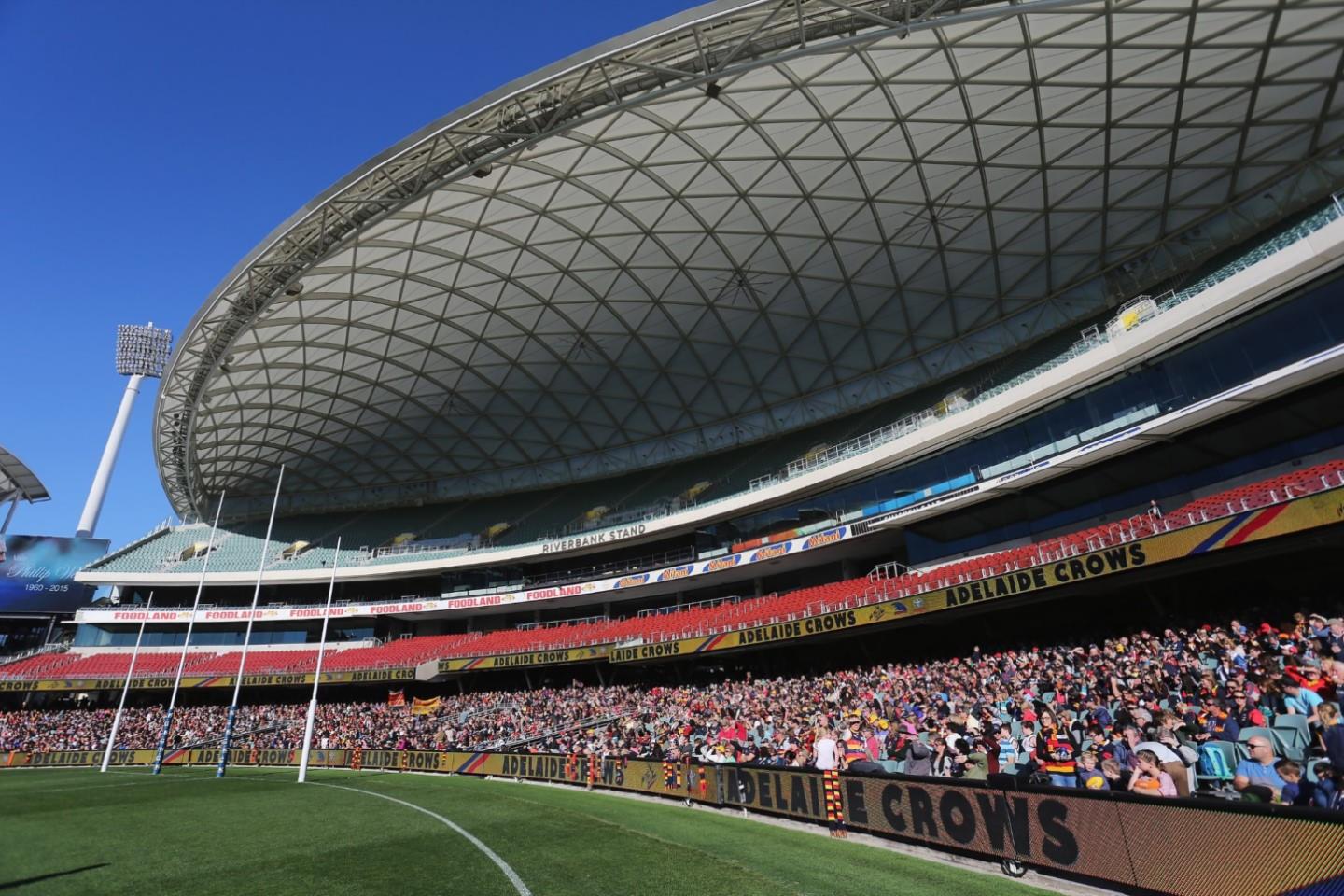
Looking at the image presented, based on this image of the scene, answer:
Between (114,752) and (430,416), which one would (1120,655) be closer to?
(430,416)

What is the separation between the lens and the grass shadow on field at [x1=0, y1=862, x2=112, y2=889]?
28.5 ft

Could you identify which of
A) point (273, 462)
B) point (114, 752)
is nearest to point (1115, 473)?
point (114, 752)

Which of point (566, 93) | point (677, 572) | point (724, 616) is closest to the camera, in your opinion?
point (566, 93)

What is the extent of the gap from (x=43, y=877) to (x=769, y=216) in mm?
A: 31045

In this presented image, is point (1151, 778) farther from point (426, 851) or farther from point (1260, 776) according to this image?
point (426, 851)

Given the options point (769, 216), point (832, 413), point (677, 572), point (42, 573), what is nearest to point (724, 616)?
point (677, 572)

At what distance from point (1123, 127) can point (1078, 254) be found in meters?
7.48

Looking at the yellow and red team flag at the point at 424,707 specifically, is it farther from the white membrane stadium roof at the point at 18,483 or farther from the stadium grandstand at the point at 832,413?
the white membrane stadium roof at the point at 18,483

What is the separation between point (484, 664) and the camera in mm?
41875

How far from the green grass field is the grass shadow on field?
0.05m

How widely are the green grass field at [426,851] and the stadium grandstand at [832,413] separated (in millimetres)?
1856

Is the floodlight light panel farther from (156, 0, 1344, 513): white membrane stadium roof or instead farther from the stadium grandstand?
(156, 0, 1344, 513): white membrane stadium roof

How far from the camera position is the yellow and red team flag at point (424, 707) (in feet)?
141

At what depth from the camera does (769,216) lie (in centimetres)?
3189
